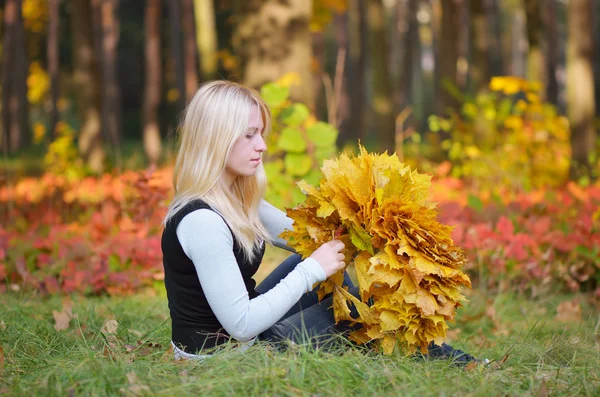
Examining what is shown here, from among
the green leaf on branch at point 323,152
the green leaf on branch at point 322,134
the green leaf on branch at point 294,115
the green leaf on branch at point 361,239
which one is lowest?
the green leaf on branch at point 323,152

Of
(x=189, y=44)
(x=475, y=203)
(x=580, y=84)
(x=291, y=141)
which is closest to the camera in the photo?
(x=291, y=141)

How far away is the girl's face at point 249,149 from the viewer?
2.80 meters

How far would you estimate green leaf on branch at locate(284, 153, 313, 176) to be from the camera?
5.47m

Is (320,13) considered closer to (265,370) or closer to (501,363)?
(501,363)

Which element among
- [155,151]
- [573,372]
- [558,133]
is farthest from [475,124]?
[155,151]

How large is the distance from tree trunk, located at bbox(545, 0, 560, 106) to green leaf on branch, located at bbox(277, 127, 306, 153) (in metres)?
8.84

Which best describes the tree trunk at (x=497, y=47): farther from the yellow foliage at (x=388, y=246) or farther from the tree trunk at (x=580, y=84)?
the yellow foliage at (x=388, y=246)

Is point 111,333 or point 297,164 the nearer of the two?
point 111,333

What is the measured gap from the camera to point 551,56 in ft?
48.3

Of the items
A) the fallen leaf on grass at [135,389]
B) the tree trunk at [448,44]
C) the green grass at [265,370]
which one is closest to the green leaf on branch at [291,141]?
the green grass at [265,370]

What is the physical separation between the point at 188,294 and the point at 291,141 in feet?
9.46

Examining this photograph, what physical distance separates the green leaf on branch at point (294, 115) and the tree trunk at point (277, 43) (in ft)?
2.54

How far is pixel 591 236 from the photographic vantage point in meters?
4.89

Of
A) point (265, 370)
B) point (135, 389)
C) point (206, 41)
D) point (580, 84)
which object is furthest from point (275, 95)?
point (206, 41)
